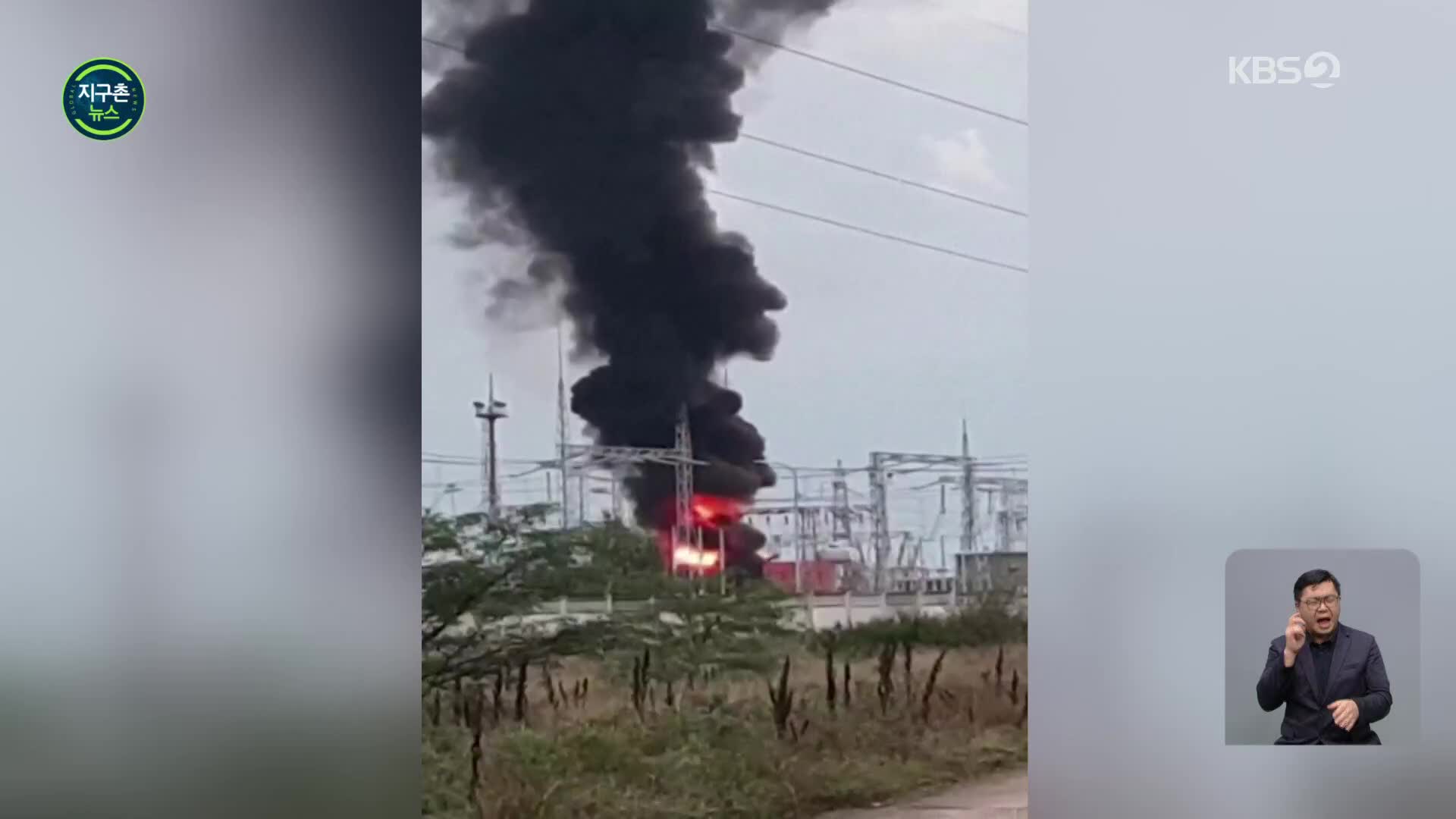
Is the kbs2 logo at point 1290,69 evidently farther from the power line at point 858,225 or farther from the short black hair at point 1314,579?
the short black hair at point 1314,579

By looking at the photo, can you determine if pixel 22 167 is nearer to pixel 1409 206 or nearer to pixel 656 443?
pixel 656 443

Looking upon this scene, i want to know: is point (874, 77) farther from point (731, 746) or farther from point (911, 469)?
point (731, 746)

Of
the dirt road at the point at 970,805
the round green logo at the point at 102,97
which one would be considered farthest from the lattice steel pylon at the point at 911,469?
the round green logo at the point at 102,97

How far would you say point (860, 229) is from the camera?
2.33m

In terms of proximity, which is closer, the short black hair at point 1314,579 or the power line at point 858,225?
the short black hair at point 1314,579

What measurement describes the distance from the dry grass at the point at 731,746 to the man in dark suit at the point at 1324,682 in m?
0.50

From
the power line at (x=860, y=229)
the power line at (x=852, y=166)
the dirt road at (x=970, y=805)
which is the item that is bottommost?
the dirt road at (x=970, y=805)

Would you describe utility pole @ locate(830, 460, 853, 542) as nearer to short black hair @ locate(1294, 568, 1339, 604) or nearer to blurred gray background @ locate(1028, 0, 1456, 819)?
blurred gray background @ locate(1028, 0, 1456, 819)

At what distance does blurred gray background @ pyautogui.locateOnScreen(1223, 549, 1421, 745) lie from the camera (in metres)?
2.23

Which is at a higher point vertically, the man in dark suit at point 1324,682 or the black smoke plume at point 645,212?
the black smoke plume at point 645,212

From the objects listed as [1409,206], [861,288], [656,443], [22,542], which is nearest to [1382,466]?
[1409,206]

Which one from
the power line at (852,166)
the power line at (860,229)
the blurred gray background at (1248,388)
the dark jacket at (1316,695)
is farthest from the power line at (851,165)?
the dark jacket at (1316,695)

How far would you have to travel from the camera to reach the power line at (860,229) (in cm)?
233

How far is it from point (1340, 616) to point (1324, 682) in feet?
0.45
